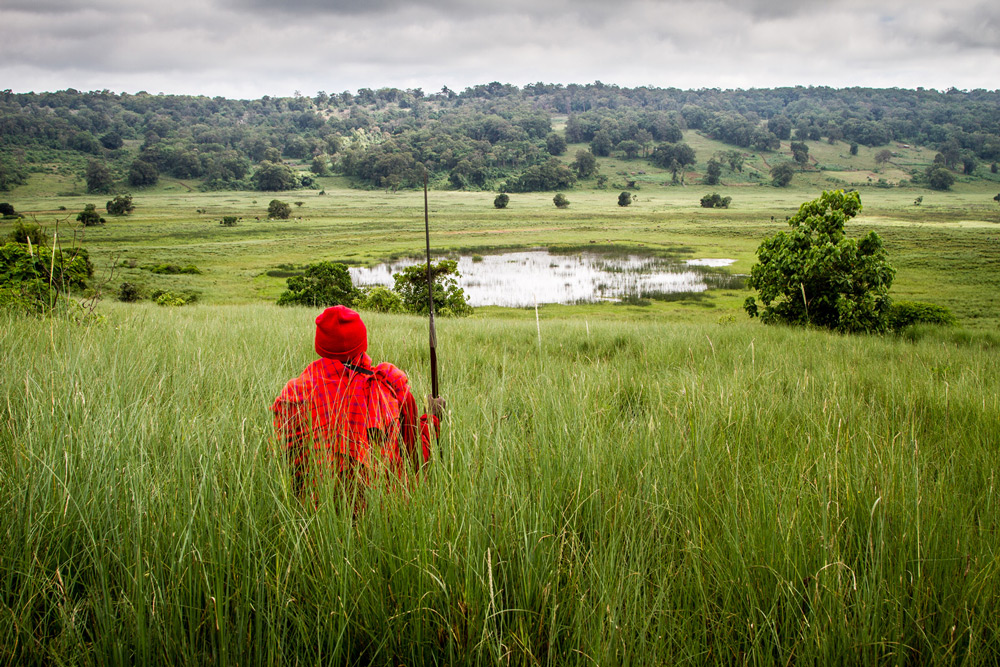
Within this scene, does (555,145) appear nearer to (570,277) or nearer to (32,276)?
(570,277)

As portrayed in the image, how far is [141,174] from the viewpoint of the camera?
119 metres

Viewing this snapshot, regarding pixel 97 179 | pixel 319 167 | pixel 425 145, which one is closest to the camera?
pixel 97 179

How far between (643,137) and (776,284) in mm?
173020

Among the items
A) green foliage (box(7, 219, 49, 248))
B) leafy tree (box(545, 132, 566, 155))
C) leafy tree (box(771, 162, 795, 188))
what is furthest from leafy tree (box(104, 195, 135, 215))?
leafy tree (box(771, 162, 795, 188))

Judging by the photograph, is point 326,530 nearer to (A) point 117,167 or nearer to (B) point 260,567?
(B) point 260,567

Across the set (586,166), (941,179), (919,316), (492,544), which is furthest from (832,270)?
(941,179)

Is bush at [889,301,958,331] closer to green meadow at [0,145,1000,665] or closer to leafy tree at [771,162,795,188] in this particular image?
green meadow at [0,145,1000,665]

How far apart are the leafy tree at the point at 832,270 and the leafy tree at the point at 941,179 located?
482ft

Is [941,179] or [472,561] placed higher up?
[941,179]

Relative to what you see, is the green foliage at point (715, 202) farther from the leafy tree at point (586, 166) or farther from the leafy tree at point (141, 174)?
the leafy tree at point (141, 174)

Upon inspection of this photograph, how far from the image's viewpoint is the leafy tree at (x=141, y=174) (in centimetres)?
11888

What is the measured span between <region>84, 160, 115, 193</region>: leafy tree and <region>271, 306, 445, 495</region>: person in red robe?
5579 inches

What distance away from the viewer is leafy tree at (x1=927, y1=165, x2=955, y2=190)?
120 m

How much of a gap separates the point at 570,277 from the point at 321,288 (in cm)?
2679
